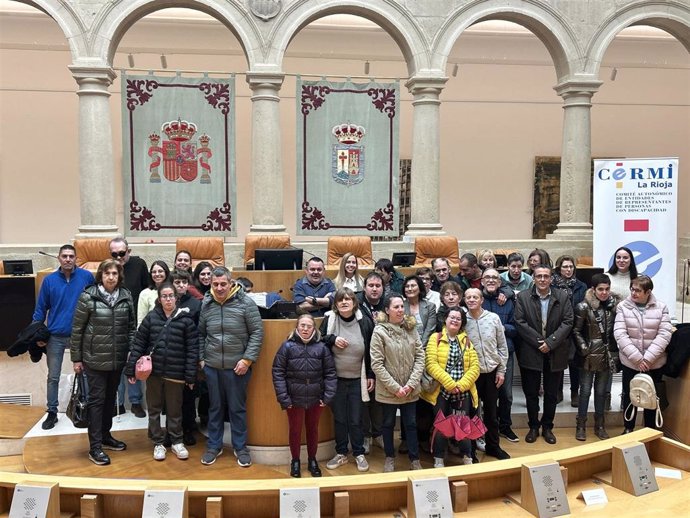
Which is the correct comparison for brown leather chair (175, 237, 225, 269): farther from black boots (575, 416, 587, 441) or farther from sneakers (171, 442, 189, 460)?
black boots (575, 416, 587, 441)

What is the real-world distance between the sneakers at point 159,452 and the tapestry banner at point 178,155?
4789mm

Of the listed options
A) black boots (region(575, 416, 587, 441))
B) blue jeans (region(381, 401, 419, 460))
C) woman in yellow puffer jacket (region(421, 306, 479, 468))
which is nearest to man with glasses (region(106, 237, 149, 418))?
blue jeans (region(381, 401, 419, 460))

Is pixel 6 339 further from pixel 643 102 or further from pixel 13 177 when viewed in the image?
pixel 643 102

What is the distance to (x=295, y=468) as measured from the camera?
4.38 metres

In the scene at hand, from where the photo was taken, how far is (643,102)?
544 inches

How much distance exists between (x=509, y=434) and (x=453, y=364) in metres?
1.17

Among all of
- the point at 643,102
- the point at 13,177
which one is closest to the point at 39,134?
the point at 13,177

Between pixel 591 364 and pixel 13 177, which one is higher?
pixel 13 177

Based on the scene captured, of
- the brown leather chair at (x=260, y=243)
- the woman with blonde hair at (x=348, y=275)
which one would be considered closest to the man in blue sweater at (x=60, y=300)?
the woman with blonde hair at (x=348, y=275)

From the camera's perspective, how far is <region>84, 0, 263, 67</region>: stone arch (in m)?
8.93

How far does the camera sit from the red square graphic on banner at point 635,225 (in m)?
7.20

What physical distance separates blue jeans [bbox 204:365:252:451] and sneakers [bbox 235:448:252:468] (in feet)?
0.08

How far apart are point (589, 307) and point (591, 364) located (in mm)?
452

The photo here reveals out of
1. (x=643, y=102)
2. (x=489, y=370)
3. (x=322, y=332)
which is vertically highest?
(x=643, y=102)
